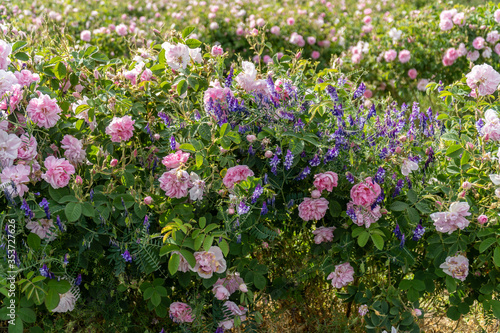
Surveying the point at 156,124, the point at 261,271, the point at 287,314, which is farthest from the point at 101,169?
the point at 287,314

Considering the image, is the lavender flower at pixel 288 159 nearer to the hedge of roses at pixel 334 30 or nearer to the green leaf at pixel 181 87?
the green leaf at pixel 181 87

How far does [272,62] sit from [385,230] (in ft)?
2.95

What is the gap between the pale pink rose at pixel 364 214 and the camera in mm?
1831

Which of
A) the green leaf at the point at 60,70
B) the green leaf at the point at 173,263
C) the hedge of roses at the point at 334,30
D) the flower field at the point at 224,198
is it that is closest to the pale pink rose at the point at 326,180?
the flower field at the point at 224,198

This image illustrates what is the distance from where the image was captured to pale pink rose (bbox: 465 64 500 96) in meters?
2.00

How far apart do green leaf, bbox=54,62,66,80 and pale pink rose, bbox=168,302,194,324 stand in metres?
1.03

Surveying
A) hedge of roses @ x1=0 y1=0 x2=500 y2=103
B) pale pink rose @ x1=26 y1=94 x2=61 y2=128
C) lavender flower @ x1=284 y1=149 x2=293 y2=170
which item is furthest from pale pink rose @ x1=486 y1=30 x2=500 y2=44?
pale pink rose @ x1=26 y1=94 x2=61 y2=128

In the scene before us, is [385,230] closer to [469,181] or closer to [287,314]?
[469,181]

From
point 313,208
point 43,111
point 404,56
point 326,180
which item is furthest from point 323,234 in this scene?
point 404,56

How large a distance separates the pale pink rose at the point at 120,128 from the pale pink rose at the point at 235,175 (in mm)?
433

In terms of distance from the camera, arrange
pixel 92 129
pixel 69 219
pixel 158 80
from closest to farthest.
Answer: pixel 69 219 → pixel 92 129 → pixel 158 80

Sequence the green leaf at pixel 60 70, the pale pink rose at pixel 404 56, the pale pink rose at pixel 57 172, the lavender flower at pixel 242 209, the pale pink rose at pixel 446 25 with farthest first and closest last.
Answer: the pale pink rose at pixel 404 56
the pale pink rose at pixel 446 25
the green leaf at pixel 60 70
the pale pink rose at pixel 57 172
the lavender flower at pixel 242 209

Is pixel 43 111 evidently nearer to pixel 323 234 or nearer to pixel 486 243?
pixel 323 234

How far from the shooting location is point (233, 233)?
1.83 m
